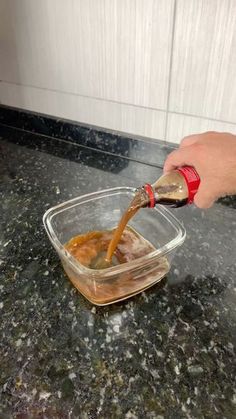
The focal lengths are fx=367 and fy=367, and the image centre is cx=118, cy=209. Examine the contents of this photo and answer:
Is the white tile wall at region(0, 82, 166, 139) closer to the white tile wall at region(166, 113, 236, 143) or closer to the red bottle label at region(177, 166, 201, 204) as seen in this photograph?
the white tile wall at region(166, 113, 236, 143)

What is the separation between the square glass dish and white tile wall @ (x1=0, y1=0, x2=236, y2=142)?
190 mm

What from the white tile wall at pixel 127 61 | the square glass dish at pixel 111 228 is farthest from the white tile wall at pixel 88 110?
the square glass dish at pixel 111 228

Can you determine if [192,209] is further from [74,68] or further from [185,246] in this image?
[74,68]

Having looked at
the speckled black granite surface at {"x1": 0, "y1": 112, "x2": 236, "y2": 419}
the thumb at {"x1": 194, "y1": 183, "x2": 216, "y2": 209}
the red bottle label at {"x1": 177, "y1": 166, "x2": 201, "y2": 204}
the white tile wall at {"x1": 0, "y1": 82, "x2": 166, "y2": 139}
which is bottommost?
the speckled black granite surface at {"x1": 0, "y1": 112, "x2": 236, "y2": 419}

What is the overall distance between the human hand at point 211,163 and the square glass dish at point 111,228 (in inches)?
2.9

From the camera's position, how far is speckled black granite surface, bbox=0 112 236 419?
356 millimetres

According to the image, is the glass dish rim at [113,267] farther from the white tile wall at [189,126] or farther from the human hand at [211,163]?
the white tile wall at [189,126]

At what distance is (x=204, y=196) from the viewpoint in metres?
0.42

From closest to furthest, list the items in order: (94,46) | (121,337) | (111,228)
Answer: (121,337), (111,228), (94,46)

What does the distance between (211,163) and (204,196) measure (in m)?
0.04

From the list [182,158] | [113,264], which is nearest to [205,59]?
[182,158]

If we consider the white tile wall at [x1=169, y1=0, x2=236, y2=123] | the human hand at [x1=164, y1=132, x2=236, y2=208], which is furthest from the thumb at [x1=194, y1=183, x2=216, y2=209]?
the white tile wall at [x1=169, y1=0, x2=236, y2=123]

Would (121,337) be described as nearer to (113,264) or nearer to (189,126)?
(113,264)

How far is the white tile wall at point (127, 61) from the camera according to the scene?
0.56 meters
